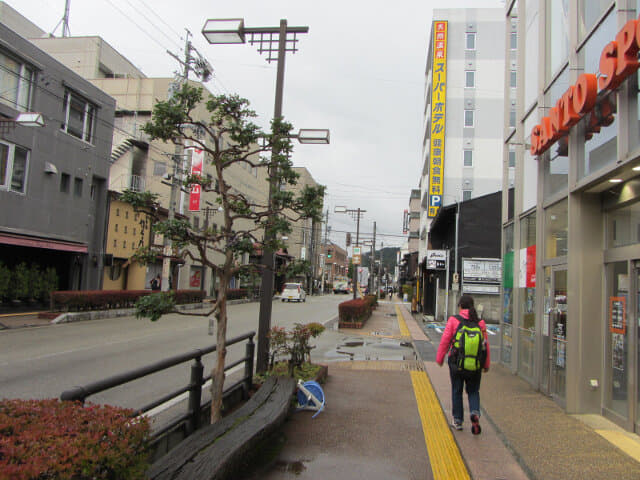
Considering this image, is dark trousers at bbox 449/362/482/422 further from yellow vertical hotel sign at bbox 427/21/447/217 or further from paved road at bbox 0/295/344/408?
yellow vertical hotel sign at bbox 427/21/447/217

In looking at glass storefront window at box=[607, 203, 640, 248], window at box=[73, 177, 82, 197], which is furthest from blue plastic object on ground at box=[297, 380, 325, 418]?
window at box=[73, 177, 82, 197]

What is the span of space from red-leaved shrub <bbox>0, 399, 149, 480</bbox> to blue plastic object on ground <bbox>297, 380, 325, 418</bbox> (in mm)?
3995

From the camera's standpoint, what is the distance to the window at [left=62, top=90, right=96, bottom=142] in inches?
856

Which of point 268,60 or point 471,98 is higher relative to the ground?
point 471,98

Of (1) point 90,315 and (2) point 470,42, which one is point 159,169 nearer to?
(1) point 90,315

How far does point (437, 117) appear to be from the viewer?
3509 cm

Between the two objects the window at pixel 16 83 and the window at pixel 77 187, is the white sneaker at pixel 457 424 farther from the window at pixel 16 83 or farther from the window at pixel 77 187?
the window at pixel 77 187

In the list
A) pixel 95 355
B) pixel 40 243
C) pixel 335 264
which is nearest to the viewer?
pixel 95 355

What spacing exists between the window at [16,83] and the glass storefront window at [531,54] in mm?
18308

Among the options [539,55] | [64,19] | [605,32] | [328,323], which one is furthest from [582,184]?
[64,19]

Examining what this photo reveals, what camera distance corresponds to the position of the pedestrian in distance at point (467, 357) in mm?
5648

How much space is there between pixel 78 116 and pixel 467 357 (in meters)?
22.7

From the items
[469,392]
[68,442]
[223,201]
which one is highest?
[223,201]

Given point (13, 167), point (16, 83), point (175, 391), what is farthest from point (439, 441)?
point (16, 83)
